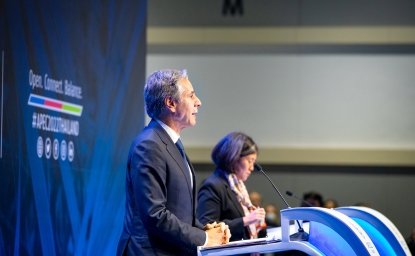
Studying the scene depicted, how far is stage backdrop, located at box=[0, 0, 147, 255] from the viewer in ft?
13.0

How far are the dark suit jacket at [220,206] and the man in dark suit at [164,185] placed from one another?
4.00 ft

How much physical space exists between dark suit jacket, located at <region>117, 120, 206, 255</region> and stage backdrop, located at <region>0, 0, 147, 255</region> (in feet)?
2.43

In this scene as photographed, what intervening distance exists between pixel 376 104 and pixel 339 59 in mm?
912

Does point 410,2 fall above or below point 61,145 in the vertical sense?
above

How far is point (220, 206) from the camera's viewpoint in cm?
514

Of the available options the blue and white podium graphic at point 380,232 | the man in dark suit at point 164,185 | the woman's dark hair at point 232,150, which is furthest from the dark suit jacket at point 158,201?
the woman's dark hair at point 232,150

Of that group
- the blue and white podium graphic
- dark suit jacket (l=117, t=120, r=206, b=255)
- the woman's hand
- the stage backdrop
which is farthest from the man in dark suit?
the woman's hand

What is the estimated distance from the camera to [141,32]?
579cm

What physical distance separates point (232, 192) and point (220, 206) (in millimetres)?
150

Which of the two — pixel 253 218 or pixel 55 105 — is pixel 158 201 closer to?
pixel 55 105

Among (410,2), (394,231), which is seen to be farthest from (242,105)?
(394,231)

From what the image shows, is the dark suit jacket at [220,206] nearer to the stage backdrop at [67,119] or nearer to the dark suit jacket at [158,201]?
the stage backdrop at [67,119]

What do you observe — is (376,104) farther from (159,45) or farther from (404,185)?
(159,45)

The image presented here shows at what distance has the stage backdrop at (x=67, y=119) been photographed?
13.0 ft
